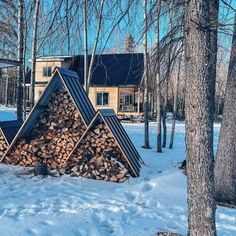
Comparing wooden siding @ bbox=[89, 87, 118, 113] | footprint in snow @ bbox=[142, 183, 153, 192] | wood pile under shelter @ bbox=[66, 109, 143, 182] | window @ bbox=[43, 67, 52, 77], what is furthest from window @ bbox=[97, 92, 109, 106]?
footprint in snow @ bbox=[142, 183, 153, 192]

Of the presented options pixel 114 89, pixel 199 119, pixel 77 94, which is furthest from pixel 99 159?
pixel 114 89

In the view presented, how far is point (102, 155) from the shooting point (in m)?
7.07

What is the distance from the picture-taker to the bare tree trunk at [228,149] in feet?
18.8

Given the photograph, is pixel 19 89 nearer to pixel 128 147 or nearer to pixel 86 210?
pixel 128 147

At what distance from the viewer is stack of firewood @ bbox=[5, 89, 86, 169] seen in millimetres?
7738

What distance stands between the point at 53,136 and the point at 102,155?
4.98 ft

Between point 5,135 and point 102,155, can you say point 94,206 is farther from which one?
point 5,135

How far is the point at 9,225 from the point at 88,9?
2873 mm

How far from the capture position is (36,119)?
8.05m

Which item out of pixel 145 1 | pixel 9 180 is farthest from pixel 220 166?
pixel 9 180

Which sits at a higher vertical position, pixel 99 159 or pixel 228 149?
pixel 228 149

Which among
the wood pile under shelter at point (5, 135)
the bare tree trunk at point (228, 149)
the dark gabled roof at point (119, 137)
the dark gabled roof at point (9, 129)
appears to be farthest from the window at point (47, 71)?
the bare tree trunk at point (228, 149)

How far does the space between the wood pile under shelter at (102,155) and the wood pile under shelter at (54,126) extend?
0.43m

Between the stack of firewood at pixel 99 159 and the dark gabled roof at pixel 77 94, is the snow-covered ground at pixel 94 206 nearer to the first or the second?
the stack of firewood at pixel 99 159
